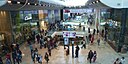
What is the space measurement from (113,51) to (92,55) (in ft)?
14.6

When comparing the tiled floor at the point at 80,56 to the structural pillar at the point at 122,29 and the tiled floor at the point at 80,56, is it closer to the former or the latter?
the tiled floor at the point at 80,56

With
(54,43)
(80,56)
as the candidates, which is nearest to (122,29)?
(80,56)

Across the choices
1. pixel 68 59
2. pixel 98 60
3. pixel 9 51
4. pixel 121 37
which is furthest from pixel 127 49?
pixel 9 51

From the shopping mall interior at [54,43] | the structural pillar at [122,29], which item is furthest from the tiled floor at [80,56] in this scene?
the structural pillar at [122,29]

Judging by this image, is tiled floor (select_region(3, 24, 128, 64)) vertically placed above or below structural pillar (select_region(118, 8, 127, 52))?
below

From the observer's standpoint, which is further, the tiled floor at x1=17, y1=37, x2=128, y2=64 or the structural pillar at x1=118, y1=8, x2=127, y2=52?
the structural pillar at x1=118, y1=8, x2=127, y2=52

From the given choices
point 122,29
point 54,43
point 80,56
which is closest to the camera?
point 80,56

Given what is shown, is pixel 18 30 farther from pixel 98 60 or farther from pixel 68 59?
pixel 98 60

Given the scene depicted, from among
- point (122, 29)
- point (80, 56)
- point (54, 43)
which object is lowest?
point (80, 56)

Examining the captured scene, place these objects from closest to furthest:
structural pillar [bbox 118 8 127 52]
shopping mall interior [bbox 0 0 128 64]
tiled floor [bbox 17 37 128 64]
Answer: shopping mall interior [bbox 0 0 128 64] < tiled floor [bbox 17 37 128 64] < structural pillar [bbox 118 8 127 52]

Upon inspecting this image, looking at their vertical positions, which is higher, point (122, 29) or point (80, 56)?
point (122, 29)

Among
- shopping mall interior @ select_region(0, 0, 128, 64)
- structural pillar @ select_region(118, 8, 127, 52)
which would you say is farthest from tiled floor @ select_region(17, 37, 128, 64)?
structural pillar @ select_region(118, 8, 127, 52)

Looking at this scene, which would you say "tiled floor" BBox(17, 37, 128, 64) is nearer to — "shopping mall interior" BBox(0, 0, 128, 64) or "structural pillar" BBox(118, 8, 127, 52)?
"shopping mall interior" BBox(0, 0, 128, 64)

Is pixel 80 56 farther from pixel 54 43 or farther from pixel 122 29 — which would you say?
pixel 122 29
